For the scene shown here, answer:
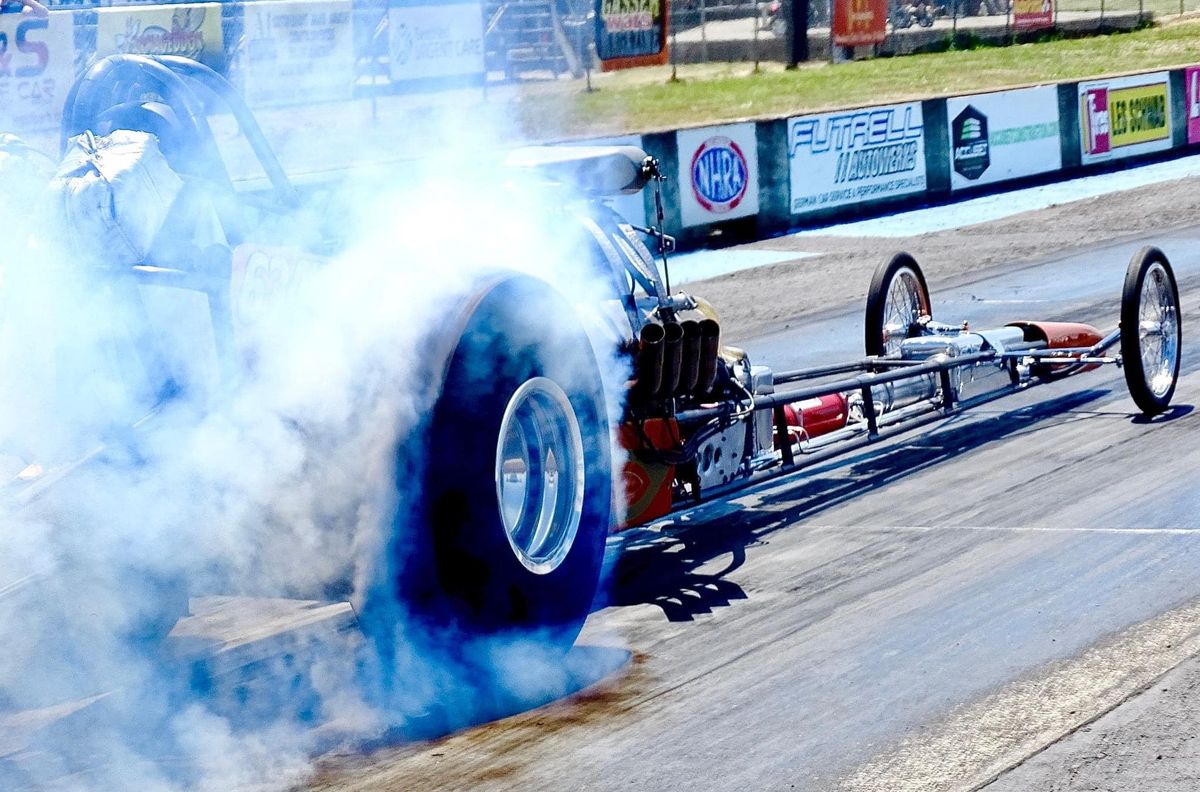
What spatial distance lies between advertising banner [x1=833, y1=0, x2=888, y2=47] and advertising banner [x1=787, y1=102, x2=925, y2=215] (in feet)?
56.8

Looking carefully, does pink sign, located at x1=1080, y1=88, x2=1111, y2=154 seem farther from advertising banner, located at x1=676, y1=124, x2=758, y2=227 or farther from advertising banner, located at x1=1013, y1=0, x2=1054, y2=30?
advertising banner, located at x1=1013, y1=0, x2=1054, y2=30

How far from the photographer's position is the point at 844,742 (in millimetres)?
4320

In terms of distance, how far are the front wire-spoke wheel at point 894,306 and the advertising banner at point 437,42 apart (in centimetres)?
1565

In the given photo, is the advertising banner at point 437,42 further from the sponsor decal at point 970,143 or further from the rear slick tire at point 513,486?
the rear slick tire at point 513,486

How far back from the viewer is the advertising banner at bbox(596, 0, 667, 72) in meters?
31.1

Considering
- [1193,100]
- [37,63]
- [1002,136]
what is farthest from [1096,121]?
[37,63]

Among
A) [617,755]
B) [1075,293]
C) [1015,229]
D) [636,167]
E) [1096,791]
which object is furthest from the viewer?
[1015,229]

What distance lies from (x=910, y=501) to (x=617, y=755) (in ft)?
9.83

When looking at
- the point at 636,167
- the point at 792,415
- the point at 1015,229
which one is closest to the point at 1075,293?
the point at 1015,229

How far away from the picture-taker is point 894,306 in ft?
29.2

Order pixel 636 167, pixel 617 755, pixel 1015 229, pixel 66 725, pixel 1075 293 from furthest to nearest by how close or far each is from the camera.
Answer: pixel 1015 229
pixel 1075 293
pixel 636 167
pixel 66 725
pixel 617 755

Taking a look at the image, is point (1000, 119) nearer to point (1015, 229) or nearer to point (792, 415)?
point (1015, 229)

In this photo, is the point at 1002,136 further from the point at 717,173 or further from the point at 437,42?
the point at 437,42

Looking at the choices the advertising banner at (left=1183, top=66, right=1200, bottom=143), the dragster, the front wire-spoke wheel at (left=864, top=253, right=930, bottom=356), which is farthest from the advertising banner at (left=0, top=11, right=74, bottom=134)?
the dragster
